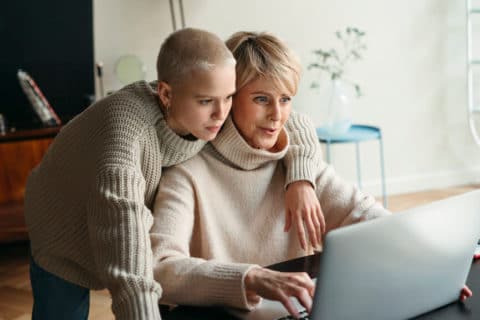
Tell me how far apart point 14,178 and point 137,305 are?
2.60 meters

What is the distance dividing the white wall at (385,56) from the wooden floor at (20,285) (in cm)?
26

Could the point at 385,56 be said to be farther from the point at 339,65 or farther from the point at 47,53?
the point at 47,53

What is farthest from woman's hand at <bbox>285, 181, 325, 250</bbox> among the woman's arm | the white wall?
the white wall

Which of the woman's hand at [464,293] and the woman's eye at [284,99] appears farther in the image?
the woman's eye at [284,99]

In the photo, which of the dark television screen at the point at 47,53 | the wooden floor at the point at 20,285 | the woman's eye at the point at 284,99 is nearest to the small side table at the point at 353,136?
the wooden floor at the point at 20,285

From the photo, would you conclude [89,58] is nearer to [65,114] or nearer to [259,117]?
[65,114]

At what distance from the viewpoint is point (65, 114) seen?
11.7 ft

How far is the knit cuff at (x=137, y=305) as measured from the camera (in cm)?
90

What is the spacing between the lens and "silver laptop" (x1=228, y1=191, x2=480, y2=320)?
0.82 meters

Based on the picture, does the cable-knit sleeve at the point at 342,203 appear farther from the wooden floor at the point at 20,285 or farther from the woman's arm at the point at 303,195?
the wooden floor at the point at 20,285

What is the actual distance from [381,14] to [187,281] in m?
3.30

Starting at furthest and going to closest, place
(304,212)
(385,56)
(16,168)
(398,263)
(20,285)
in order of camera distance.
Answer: (385,56), (16,168), (20,285), (304,212), (398,263)

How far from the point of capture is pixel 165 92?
3.83ft

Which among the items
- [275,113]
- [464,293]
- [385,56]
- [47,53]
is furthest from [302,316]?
[385,56]
